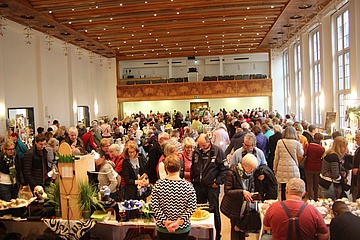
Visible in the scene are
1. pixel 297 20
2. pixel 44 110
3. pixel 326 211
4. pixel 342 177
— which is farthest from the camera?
pixel 44 110

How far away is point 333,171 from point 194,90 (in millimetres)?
16896

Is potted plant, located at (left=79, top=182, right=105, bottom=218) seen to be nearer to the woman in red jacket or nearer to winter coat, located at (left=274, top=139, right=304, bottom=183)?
winter coat, located at (left=274, top=139, right=304, bottom=183)

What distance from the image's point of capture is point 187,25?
1439 cm

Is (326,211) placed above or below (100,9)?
below

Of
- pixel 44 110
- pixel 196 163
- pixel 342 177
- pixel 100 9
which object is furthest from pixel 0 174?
pixel 44 110

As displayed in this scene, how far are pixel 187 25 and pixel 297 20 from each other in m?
4.13

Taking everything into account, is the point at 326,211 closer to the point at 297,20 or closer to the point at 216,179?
the point at 216,179

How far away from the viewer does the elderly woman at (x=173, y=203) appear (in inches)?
133

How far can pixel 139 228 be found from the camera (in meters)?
4.20

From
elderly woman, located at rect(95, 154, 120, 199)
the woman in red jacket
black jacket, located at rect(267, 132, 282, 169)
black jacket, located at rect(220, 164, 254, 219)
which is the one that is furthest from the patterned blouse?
black jacket, located at rect(267, 132, 282, 169)

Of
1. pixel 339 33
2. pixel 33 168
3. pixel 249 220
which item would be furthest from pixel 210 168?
pixel 339 33

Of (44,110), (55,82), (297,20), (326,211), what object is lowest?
(326,211)

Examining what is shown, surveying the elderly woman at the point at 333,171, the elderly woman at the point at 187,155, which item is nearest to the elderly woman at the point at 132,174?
the elderly woman at the point at 187,155

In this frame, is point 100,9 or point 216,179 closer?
point 216,179
